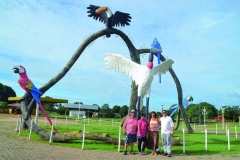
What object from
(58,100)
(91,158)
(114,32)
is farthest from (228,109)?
(91,158)

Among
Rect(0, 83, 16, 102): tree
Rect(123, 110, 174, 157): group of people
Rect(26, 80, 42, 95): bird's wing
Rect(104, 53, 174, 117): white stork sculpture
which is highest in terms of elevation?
Rect(0, 83, 16, 102): tree

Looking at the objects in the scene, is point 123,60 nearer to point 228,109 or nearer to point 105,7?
point 105,7

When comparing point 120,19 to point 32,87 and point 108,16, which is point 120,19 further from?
point 32,87

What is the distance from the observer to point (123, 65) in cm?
1166

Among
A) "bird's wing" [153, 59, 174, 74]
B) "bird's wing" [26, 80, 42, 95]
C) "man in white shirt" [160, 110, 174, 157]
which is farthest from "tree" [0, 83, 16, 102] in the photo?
"man in white shirt" [160, 110, 174, 157]

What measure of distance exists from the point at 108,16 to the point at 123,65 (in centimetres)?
390

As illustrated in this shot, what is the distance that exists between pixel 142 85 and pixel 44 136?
199 inches

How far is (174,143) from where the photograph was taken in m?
11.0

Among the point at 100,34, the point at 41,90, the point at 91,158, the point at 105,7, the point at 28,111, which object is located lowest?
the point at 91,158

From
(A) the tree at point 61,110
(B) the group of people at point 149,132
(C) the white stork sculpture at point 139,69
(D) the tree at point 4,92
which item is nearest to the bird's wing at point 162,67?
(C) the white stork sculpture at point 139,69

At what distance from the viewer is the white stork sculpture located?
36.7ft

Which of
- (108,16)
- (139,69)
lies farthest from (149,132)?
(108,16)

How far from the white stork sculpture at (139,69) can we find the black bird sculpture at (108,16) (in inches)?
139

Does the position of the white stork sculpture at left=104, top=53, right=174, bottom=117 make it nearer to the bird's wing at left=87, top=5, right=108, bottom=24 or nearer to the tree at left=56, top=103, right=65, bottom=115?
the bird's wing at left=87, top=5, right=108, bottom=24
